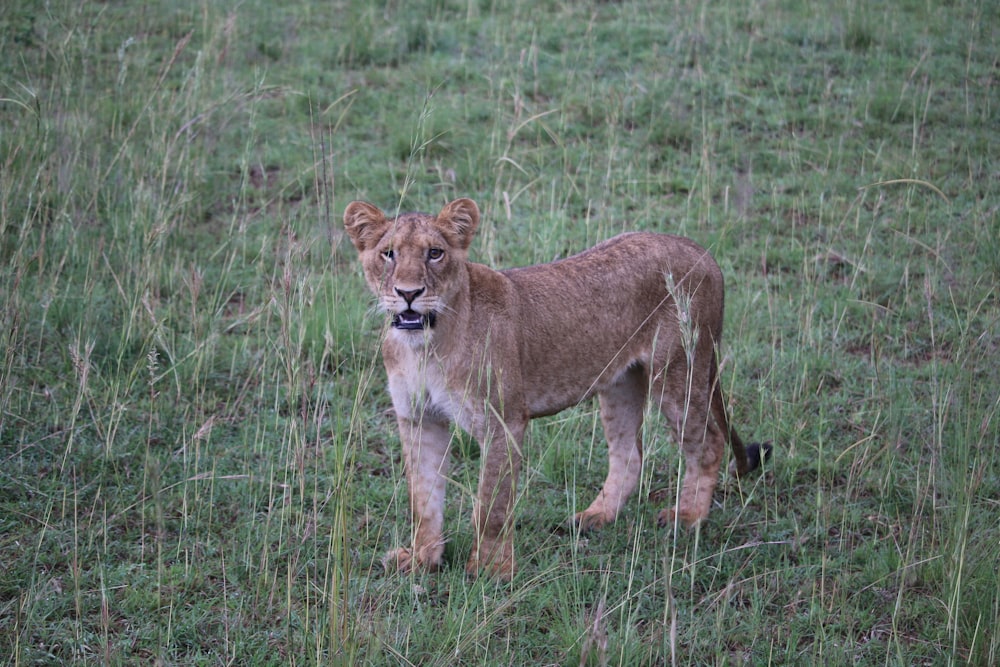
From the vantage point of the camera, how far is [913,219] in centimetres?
760

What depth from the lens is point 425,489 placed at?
4.64 metres

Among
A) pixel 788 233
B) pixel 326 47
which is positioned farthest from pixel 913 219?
pixel 326 47

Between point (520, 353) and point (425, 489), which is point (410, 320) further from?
point (425, 489)

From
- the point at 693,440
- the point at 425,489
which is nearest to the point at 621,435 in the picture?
the point at 693,440

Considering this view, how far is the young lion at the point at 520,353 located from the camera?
4387 mm

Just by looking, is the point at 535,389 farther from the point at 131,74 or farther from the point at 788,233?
the point at 131,74

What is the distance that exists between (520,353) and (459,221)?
25.6 inches

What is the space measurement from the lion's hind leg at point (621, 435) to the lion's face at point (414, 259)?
1122 mm

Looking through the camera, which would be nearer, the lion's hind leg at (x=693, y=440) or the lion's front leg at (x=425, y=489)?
the lion's front leg at (x=425, y=489)

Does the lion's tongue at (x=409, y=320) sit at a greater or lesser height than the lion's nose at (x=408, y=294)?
lesser

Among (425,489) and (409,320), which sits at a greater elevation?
(409,320)

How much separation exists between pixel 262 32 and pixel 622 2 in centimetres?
369

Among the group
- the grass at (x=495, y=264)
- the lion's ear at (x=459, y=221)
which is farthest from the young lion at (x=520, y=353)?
the grass at (x=495, y=264)

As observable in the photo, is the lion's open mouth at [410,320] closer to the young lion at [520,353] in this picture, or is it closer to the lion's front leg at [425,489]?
the young lion at [520,353]
